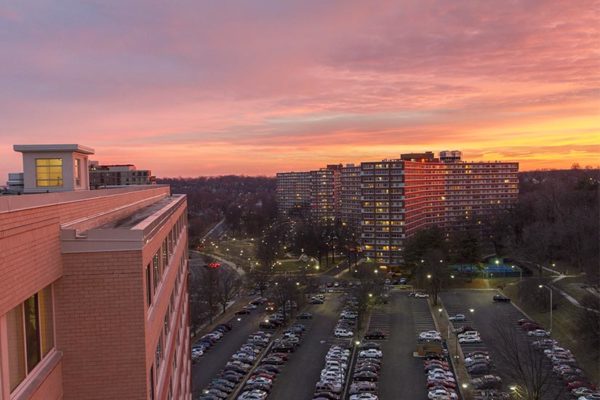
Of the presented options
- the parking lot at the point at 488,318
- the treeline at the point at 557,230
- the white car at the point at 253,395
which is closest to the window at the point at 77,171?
the white car at the point at 253,395

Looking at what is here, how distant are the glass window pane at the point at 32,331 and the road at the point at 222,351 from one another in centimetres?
1965

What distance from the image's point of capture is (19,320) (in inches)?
164

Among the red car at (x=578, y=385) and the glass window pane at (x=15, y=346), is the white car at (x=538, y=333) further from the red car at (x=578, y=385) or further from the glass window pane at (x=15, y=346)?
the glass window pane at (x=15, y=346)

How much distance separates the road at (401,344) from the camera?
2298cm

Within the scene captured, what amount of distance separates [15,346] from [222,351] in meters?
26.4

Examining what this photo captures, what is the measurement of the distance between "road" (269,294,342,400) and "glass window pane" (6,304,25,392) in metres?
19.8

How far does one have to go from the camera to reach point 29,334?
172 inches

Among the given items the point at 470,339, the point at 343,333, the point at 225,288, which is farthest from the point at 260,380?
the point at 225,288

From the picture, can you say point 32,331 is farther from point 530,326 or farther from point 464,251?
point 464,251

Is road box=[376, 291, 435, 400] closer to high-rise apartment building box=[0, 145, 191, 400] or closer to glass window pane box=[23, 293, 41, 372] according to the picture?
high-rise apartment building box=[0, 145, 191, 400]

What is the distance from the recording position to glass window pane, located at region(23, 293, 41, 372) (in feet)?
14.2

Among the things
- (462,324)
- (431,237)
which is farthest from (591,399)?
(431,237)

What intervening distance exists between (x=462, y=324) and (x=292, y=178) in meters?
73.9

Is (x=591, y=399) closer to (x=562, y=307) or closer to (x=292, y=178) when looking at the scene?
(x=562, y=307)
